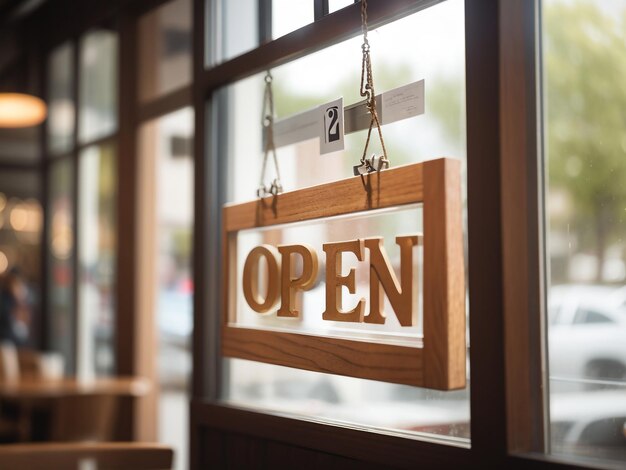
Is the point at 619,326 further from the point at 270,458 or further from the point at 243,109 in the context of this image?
the point at 243,109

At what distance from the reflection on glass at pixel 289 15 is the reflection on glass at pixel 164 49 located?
1.28 m

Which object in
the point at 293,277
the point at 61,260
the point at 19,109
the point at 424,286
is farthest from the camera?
the point at 61,260

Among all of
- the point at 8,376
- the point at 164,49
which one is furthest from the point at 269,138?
the point at 8,376

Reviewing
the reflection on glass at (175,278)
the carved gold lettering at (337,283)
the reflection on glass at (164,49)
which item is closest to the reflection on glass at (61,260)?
the reflection on glass at (175,278)

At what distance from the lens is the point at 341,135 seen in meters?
2.19

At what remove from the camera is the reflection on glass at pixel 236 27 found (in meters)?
2.86

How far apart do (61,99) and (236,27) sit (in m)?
3.27

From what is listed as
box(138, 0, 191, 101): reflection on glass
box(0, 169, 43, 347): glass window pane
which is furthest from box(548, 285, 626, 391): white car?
box(0, 169, 43, 347): glass window pane

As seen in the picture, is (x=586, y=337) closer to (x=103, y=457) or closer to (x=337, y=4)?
(x=337, y=4)

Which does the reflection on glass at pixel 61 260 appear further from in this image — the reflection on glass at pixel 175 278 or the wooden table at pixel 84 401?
the wooden table at pixel 84 401

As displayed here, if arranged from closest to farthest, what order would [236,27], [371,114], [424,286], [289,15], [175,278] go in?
[424,286] < [371,114] < [289,15] < [236,27] < [175,278]

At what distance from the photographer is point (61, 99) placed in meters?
5.84

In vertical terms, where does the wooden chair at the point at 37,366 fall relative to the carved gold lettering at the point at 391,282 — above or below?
below

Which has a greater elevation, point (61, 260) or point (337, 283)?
point (61, 260)
